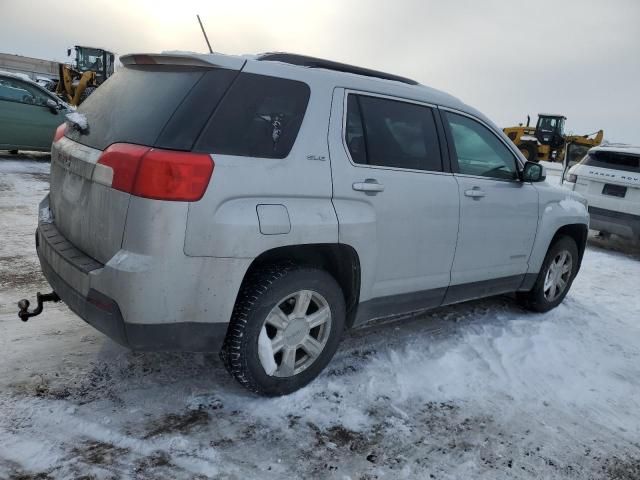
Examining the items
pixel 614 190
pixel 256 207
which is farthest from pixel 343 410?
pixel 614 190

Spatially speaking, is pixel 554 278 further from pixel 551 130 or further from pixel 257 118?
pixel 551 130

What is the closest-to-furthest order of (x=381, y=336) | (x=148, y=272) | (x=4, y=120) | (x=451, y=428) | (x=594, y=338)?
1. (x=148, y=272)
2. (x=451, y=428)
3. (x=381, y=336)
4. (x=594, y=338)
5. (x=4, y=120)

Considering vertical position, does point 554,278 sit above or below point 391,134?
below

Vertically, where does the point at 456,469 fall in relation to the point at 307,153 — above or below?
below

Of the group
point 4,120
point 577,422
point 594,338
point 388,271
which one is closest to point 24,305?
point 388,271

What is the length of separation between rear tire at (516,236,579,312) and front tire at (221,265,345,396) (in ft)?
8.17

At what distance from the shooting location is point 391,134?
10.8 feet

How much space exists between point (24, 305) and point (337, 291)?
1.80 m

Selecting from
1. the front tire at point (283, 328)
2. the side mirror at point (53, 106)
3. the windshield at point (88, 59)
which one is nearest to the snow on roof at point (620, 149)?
the front tire at point (283, 328)

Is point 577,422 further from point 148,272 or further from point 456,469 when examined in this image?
point 148,272

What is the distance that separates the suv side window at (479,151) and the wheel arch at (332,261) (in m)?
1.23

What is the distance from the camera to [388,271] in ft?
10.8

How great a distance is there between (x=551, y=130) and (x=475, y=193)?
867 inches

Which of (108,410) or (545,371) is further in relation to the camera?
(545,371)
